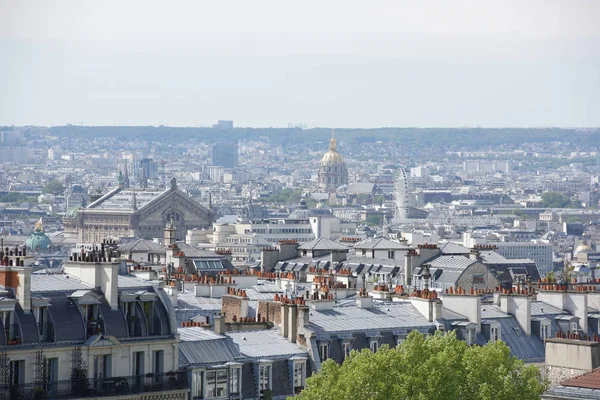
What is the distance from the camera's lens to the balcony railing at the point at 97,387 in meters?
44.0

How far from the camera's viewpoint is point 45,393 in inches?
1745

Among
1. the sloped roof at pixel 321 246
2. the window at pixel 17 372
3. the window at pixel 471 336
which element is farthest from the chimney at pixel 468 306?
the sloped roof at pixel 321 246

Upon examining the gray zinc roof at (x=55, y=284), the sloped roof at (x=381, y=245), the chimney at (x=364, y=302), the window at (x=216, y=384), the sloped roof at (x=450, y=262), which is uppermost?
the sloped roof at (x=381, y=245)

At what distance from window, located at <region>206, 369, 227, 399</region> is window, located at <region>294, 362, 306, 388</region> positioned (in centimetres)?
272

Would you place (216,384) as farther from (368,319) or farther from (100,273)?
(368,319)

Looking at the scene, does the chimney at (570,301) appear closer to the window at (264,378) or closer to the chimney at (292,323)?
the chimney at (292,323)

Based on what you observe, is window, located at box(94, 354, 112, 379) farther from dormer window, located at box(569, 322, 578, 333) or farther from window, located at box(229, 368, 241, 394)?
dormer window, located at box(569, 322, 578, 333)

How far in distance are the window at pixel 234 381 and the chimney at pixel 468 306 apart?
10300 mm

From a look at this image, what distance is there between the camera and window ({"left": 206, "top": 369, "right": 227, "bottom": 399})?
4853 cm

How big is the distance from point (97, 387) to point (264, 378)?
19.2 feet

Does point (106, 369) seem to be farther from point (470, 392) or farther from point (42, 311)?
point (470, 392)

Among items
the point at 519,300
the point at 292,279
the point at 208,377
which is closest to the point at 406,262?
the point at 292,279

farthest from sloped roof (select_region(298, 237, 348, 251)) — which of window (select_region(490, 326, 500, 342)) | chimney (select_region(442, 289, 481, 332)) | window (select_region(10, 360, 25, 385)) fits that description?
window (select_region(10, 360, 25, 385))

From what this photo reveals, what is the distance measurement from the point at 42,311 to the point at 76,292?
1202mm
